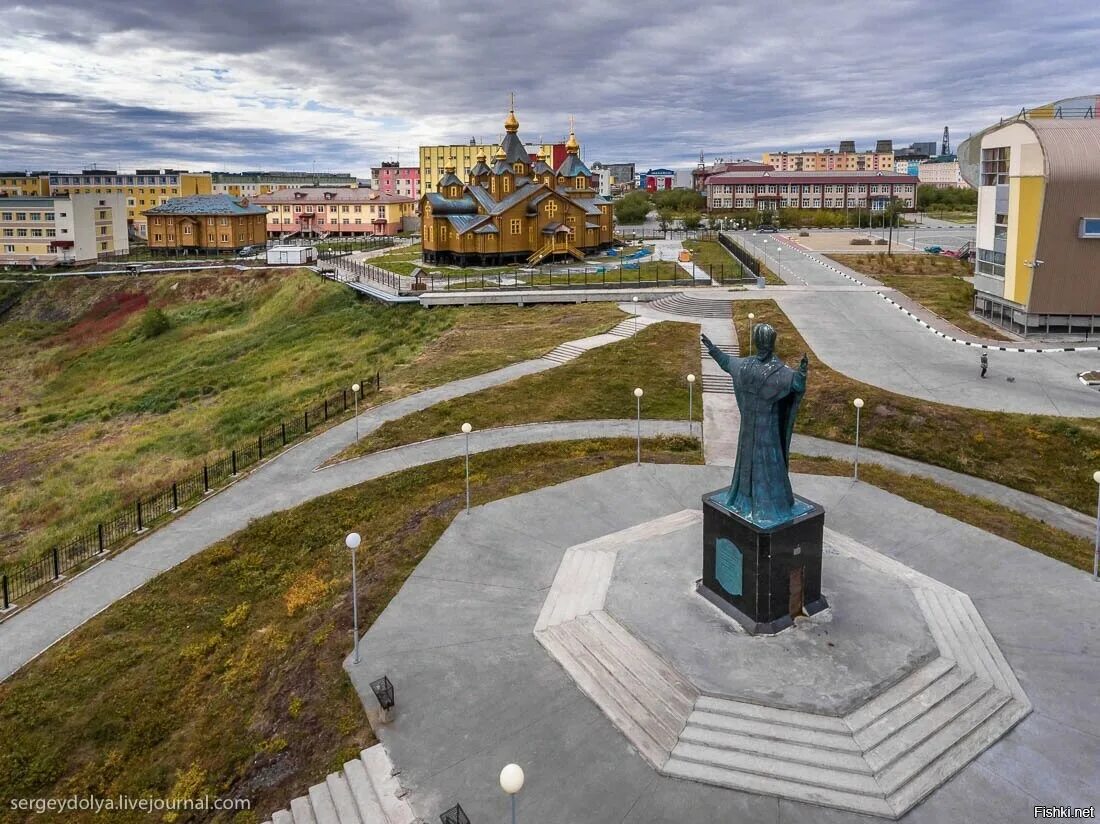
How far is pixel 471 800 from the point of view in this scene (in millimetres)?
10094

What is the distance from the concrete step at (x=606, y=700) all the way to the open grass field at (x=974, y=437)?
49.4 ft

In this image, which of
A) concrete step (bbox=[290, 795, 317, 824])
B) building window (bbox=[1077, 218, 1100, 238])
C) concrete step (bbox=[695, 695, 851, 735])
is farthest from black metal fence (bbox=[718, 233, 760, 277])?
concrete step (bbox=[290, 795, 317, 824])

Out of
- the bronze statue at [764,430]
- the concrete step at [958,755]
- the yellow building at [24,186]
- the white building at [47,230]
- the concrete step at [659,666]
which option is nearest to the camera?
the concrete step at [958,755]

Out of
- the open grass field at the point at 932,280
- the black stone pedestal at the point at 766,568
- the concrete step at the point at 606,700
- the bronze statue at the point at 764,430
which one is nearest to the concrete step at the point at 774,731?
the concrete step at the point at 606,700

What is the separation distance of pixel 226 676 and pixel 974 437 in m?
21.3

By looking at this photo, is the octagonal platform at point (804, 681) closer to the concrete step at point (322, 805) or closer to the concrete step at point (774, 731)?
the concrete step at point (774, 731)

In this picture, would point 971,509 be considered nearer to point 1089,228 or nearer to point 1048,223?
point 1048,223

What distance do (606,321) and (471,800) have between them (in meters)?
31.5

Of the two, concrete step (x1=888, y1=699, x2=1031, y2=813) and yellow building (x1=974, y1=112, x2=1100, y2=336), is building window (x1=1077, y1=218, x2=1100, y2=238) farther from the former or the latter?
concrete step (x1=888, y1=699, x2=1031, y2=813)

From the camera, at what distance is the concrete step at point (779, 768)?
403 inches

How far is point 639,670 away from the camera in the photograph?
1240cm

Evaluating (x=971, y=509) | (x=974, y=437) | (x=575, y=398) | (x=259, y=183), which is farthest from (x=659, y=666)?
(x=259, y=183)

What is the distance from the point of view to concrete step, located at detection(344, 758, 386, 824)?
10023 millimetres

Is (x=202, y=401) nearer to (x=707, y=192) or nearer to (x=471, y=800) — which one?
(x=471, y=800)
